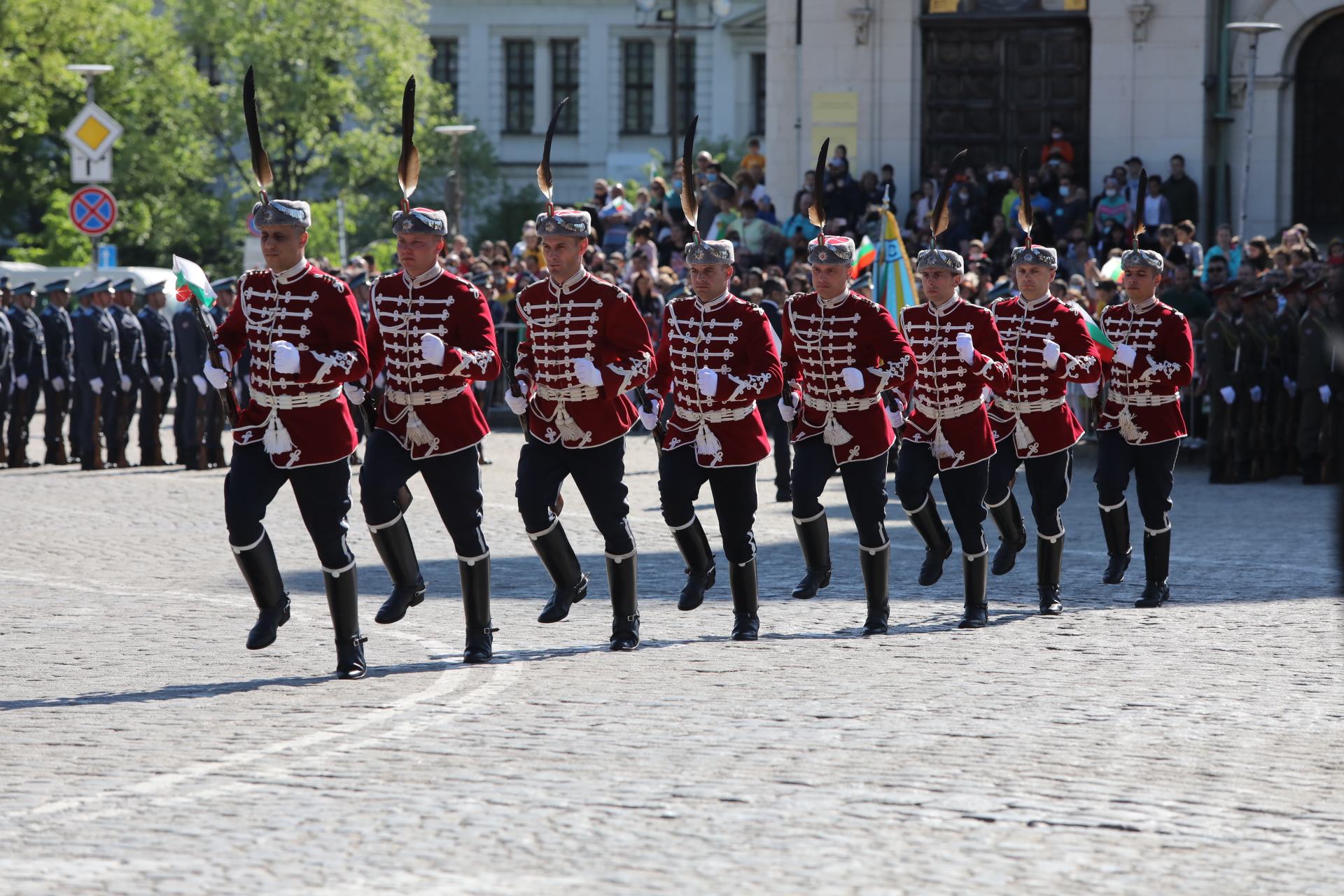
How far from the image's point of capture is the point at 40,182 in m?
48.2

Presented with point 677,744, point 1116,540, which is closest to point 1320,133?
point 1116,540

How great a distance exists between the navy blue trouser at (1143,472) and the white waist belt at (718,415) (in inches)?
98.6

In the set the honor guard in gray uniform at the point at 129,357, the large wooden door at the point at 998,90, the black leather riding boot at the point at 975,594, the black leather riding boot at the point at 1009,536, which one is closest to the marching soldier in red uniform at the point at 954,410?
the black leather riding boot at the point at 975,594

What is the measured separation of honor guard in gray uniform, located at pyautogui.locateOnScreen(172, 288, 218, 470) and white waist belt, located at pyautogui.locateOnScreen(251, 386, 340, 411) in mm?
11434

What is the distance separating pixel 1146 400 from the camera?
11.2m

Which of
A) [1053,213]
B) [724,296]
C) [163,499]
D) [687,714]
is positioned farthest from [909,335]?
[1053,213]

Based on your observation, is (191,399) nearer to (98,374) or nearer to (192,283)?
(98,374)

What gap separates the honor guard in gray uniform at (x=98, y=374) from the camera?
19875 millimetres

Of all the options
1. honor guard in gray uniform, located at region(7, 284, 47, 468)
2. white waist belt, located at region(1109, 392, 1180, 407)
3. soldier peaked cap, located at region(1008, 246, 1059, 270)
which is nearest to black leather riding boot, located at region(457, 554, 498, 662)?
soldier peaked cap, located at region(1008, 246, 1059, 270)

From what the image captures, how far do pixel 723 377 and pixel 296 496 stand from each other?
2165mm

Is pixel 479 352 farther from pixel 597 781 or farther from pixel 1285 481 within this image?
pixel 1285 481

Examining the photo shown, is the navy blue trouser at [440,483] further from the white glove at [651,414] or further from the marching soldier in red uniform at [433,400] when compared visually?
the white glove at [651,414]

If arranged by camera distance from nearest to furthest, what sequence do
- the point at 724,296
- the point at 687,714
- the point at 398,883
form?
the point at 398,883, the point at 687,714, the point at 724,296

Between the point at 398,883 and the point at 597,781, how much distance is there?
1.24m
